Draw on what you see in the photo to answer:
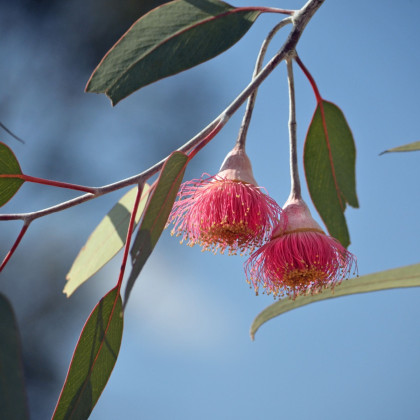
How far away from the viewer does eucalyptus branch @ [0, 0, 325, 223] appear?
23.2 inches

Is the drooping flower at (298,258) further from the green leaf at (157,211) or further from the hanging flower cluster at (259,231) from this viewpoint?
the green leaf at (157,211)

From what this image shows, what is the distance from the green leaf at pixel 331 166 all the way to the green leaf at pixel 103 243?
25 centimetres

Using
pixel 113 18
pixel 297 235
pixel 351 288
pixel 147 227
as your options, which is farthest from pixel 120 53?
pixel 113 18

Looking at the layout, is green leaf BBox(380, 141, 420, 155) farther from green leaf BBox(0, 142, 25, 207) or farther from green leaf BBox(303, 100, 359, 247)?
green leaf BBox(0, 142, 25, 207)

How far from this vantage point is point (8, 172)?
66cm

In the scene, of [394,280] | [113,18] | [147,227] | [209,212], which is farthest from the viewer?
[113,18]

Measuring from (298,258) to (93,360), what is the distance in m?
0.31

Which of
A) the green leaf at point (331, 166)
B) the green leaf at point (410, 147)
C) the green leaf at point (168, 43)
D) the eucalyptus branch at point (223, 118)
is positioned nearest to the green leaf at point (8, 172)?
the eucalyptus branch at point (223, 118)

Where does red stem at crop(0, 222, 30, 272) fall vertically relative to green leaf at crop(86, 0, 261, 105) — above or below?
below

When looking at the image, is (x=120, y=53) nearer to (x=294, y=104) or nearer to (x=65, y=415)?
(x=294, y=104)

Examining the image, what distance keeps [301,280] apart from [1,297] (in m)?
0.45

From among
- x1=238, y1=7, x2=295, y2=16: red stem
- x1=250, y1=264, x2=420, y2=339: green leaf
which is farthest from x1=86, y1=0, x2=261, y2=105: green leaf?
x1=250, y1=264, x2=420, y2=339: green leaf

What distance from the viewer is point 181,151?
1.87 feet

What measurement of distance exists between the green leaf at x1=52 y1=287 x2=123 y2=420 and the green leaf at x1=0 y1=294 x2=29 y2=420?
0.11 metres
